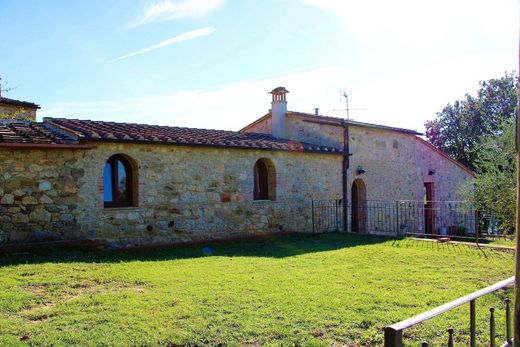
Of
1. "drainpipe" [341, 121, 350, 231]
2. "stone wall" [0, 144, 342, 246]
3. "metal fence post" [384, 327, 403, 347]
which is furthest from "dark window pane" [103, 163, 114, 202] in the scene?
"metal fence post" [384, 327, 403, 347]

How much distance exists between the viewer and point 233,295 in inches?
255

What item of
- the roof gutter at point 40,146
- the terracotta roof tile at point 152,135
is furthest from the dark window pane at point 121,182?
the roof gutter at point 40,146

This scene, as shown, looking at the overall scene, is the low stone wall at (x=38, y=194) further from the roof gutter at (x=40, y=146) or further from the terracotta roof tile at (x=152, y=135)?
the terracotta roof tile at (x=152, y=135)

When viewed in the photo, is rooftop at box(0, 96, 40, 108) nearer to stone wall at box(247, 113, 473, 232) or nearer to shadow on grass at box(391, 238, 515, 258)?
stone wall at box(247, 113, 473, 232)

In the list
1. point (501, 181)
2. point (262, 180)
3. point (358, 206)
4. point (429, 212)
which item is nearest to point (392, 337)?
point (501, 181)

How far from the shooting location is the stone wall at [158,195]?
378 inches

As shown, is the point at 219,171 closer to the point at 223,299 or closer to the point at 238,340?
the point at 223,299

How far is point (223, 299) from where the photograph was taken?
6.26 m

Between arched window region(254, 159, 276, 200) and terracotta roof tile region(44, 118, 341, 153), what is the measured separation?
76 centimetres

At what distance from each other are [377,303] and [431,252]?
524 cm

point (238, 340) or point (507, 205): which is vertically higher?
point (507, 205)

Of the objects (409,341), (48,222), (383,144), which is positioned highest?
(383,144)

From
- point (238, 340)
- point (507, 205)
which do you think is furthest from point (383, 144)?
point (238, 340)

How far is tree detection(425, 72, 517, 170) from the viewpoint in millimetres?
33094
